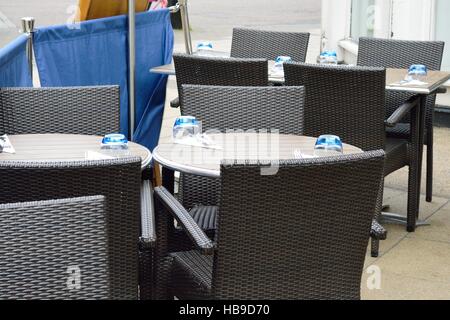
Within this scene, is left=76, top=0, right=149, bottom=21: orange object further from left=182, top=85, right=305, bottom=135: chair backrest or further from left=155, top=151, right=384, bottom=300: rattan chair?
left=155, top=151, right=384, bottom=300: rattan chair

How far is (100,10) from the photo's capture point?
6270 millimetres

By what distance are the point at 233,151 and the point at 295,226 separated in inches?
44.4

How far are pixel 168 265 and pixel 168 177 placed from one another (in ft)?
3.02

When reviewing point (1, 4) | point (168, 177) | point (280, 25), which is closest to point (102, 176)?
point (168, 177)

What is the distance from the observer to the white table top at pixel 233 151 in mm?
3990

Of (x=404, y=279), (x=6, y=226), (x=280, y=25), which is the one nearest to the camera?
(x=6, y=226)

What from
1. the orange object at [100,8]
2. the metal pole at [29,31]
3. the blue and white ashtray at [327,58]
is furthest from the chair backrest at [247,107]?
the blue and white ashtray at [327,58]

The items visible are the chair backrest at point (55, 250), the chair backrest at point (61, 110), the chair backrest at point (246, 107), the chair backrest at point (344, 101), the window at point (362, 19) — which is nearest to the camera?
the chair backrest at point (55, 250)

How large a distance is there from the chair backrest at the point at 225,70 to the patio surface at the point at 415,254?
53 centimetres

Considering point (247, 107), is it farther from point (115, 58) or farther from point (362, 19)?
point (362, 19)

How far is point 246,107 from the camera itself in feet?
15.7

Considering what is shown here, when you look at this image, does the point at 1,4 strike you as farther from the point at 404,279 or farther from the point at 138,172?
→ the point at 138,172

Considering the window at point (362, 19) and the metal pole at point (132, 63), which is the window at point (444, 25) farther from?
the metal pole at point (132, 63)

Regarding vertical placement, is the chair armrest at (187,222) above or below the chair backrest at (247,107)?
below
